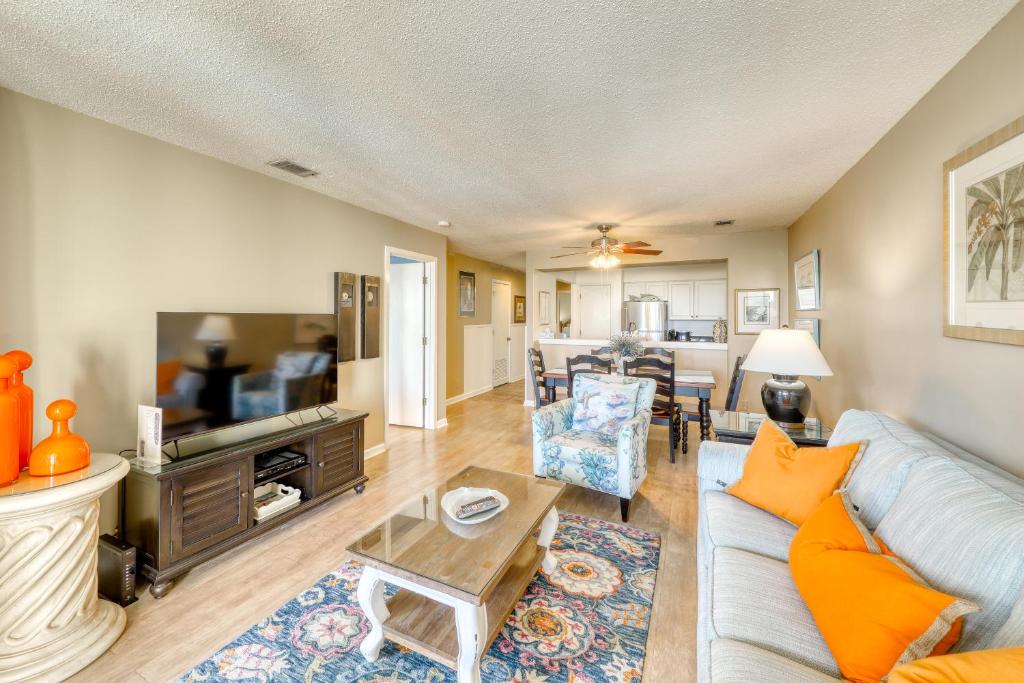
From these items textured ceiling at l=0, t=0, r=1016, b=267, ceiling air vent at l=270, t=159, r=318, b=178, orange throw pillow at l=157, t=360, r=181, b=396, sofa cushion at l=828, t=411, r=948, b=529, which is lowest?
sofa cushion at l=828, t=411, r=948, b=529

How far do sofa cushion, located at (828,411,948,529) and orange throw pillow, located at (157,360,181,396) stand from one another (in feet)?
10.8

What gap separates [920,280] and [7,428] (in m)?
4.10

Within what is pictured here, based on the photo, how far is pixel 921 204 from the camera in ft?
6.68

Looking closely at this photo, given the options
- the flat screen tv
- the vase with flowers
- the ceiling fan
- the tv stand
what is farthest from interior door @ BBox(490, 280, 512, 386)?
the tv stand

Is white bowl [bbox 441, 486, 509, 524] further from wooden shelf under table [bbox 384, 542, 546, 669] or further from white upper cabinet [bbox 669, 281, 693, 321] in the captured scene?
white upper cabinet [bbox 669, 281, 693, 321]

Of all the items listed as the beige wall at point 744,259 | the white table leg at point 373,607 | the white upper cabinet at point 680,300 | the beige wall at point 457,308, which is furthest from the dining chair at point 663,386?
the white upper cabinet at point 680,300

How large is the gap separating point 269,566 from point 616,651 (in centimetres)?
186

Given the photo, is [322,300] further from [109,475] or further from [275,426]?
[109,475]

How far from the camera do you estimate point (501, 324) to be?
7984mm

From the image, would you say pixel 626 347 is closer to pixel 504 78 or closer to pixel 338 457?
pixel 338 457

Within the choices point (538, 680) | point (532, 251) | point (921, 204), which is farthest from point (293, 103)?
point (532, 251)

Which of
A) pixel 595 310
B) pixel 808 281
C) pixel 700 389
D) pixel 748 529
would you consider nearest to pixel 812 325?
pixel 808 281

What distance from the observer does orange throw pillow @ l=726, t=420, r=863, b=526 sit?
66.8 inches

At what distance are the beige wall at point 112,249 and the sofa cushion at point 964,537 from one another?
354cm
